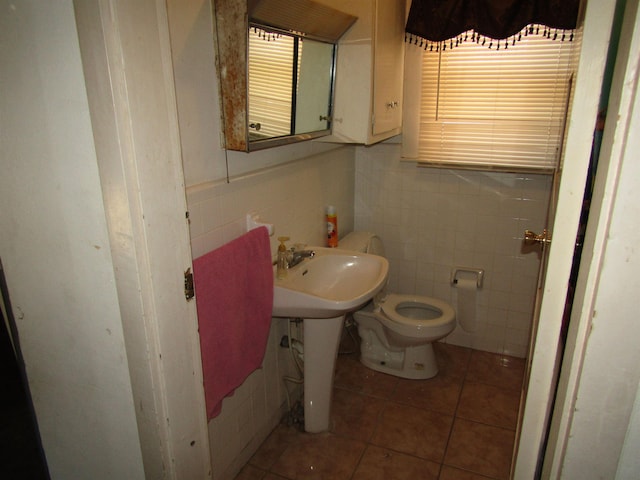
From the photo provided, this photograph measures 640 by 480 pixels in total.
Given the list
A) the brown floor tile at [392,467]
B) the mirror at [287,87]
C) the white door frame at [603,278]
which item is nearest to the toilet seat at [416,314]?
the brown floor tile at [392,467]

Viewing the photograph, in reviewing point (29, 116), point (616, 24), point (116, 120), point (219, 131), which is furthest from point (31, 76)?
point (616, 24)

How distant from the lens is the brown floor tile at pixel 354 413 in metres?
2.11

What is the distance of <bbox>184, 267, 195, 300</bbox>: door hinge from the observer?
1047 mm

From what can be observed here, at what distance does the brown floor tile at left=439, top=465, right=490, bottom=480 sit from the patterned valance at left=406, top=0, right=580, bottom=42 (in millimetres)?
1908

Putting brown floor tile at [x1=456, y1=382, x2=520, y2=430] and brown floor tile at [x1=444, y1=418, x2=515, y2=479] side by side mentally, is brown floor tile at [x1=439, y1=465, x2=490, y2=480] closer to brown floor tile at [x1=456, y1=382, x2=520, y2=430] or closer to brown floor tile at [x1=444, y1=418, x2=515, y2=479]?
brown floor tile at [x1=444, y1=418, x2=515, y2=479]

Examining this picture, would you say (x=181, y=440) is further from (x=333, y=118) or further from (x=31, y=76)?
(x=333, y=118)

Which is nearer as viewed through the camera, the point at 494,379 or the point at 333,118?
the point at 333,118

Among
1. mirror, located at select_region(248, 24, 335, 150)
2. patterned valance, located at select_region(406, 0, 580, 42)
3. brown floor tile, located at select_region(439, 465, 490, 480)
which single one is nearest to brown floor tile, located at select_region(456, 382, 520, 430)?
brown floor tile, located at select_region(439, 465, 490, 480)

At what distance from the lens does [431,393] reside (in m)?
2.38

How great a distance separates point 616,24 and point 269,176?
1.19 m

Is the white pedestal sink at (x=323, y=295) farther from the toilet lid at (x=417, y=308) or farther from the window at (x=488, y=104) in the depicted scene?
the window at (x=488, y=104)

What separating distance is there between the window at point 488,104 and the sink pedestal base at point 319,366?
3.88 feet

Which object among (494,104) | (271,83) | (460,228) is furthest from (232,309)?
(494,104)

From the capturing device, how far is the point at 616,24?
92 cm
